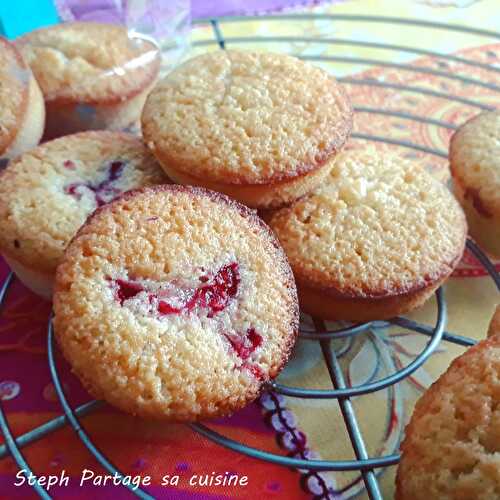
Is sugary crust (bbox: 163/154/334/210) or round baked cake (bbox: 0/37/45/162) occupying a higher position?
round baked cake (bbox: 0/37/45/162)

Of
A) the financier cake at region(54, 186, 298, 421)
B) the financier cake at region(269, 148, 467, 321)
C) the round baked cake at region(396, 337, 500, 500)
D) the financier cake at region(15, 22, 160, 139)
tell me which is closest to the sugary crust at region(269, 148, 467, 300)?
the financier cake at region(269, 148, 467, 321)

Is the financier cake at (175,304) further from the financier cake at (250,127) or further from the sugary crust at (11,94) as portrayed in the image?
the sugary crust at (11,94)

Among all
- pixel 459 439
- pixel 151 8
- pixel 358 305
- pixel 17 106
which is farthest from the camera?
pixel 151 8

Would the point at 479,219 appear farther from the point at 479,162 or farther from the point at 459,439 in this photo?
the point at 459,439

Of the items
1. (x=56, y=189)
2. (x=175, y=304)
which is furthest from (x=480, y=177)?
(x=56, y=189)

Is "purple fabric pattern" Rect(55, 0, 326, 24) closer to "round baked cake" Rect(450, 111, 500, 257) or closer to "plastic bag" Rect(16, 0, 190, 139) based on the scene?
"plastic bag" Rect(16, 0, 190, 139)

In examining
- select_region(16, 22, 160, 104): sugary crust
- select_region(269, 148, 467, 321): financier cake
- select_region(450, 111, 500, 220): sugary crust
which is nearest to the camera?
select_region(269, 148, 467, 321): financier cake

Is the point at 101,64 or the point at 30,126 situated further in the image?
the point at 101,64

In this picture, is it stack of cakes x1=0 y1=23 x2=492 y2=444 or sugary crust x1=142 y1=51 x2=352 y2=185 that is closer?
stack of cakes x1=0 y1=23 x2=492 y2=444
